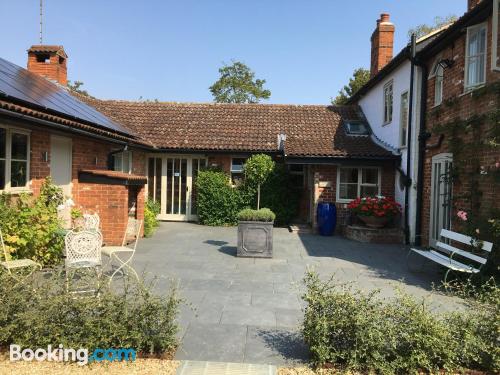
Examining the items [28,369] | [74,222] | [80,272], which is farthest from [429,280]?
[74,222]

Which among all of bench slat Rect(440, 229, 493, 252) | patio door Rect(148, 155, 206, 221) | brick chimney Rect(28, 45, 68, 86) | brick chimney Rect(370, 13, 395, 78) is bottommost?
bench slat Rect(440, 229, 493, 252)

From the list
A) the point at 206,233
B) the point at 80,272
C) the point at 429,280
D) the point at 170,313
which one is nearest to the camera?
the point at 170,313

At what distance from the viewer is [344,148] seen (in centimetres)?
1288

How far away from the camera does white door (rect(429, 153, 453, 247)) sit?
8.83 metres

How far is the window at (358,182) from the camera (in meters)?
12.7

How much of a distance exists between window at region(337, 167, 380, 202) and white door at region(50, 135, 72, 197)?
8312mm

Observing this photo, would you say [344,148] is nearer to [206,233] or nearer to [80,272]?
[206,233]

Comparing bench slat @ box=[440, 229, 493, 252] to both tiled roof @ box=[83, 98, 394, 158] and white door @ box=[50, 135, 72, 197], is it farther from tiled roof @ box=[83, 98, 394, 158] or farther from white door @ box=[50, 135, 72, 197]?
white door @ box=[50, 135, 72, 197]

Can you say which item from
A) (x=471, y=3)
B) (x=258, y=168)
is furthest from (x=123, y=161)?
(x=471, y=3)

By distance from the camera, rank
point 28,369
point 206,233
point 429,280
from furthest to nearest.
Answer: point 206,233 → point 429,280 → point 28,369

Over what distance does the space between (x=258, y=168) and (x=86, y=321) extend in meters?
9.59

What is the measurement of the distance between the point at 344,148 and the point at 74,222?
8773mm

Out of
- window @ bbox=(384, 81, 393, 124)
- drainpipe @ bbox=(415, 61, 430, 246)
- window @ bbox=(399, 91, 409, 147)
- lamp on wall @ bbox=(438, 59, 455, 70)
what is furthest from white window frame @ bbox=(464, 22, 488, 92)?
window @ bbox=(384, 81, 393, 124)

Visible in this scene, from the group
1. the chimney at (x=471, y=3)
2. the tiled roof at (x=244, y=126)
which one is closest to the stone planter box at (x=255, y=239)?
the tiled roof at (x=244, y=126)
